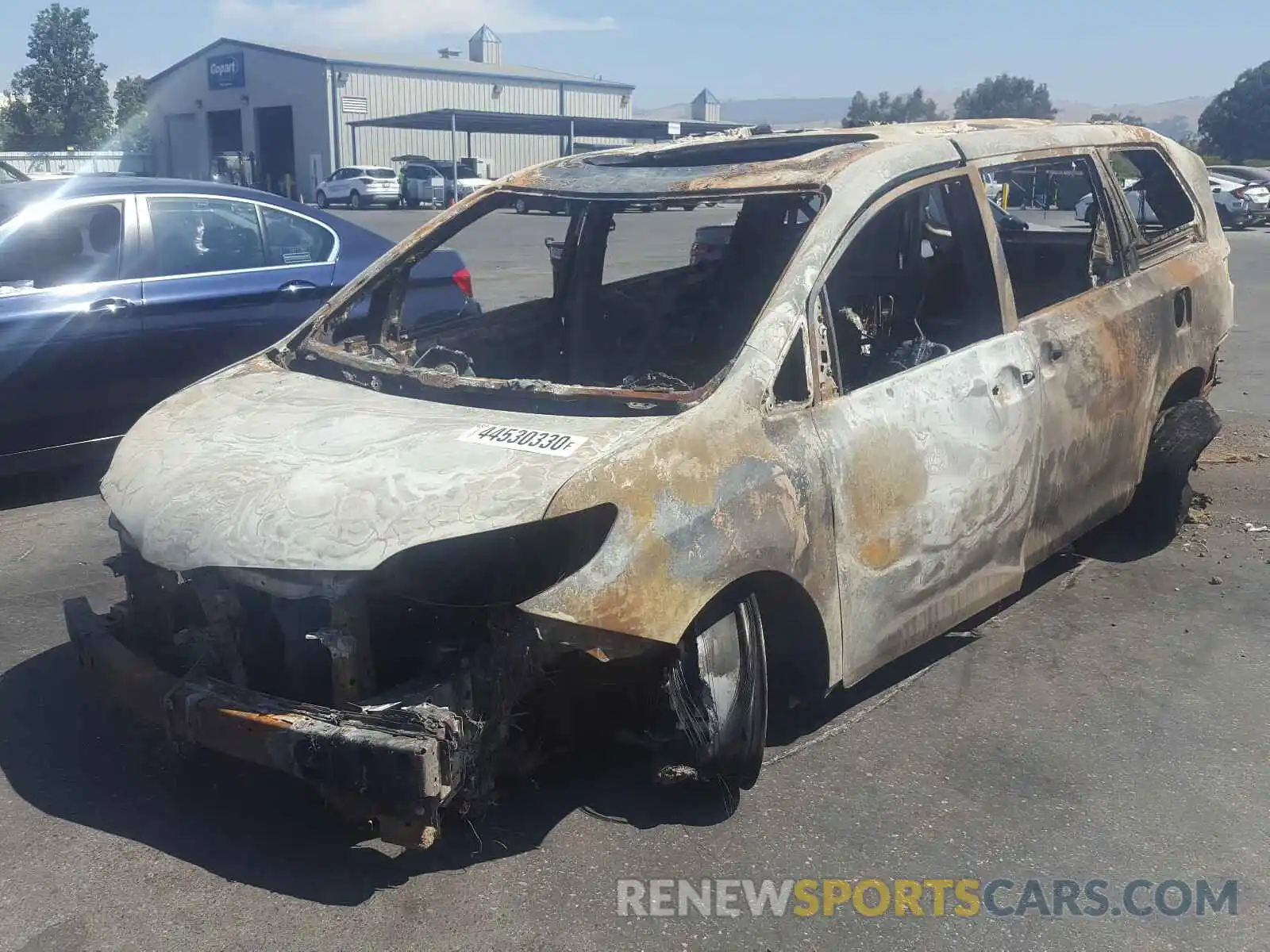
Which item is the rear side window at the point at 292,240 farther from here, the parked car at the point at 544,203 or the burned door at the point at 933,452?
the burned door at the point at 933,452

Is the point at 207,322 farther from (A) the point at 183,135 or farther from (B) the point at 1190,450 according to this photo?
(A) the point at 183,135

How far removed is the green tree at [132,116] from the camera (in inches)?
2511

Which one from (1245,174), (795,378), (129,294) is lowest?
(795,378)

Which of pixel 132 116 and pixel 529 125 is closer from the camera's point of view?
pixel 529 125

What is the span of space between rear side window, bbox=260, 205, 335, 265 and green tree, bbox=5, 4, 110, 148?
69.3 m

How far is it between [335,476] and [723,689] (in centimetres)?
115

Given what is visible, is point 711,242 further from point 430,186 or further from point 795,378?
point 430,186

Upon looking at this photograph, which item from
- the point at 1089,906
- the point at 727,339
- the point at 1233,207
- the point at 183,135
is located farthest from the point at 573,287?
the point at 183,135

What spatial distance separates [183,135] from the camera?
59875mm

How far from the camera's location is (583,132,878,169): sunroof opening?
4.41 metres

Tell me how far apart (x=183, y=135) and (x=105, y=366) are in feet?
197

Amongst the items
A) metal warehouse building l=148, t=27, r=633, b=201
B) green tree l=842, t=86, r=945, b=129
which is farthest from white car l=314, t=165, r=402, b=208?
green tree l=842, t=86, r=945, b=129

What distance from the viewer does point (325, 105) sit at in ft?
164

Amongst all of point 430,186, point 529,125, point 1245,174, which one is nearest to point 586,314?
point 1245,174
